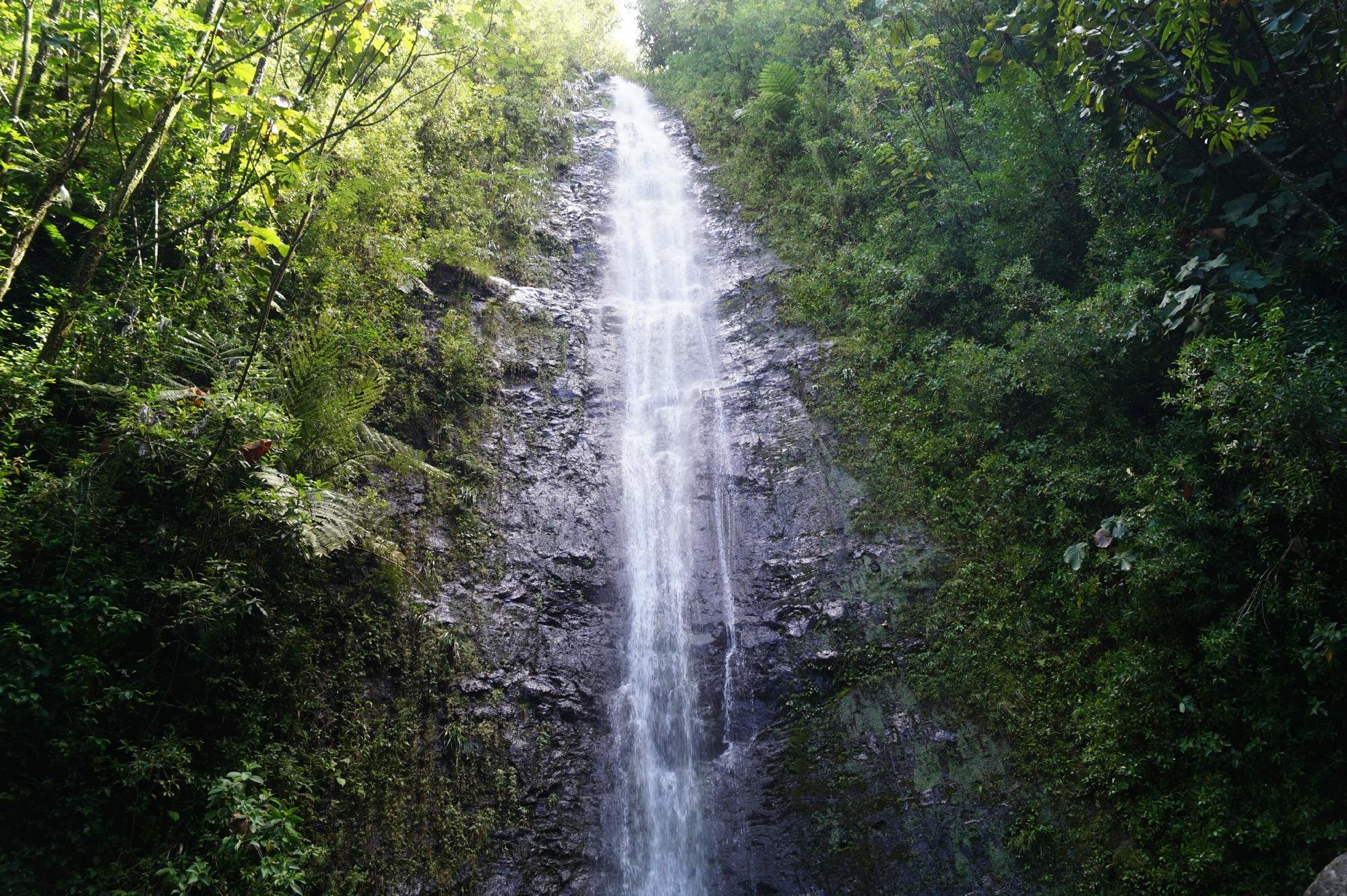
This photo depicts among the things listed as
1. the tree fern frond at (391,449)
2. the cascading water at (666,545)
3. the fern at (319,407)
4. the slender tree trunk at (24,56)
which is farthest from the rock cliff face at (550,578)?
the slender tree trunk at (24,56)

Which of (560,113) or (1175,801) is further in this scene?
(560,113)

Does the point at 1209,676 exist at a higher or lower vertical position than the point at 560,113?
lower

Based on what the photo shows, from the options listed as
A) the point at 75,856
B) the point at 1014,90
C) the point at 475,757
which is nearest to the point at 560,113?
the point at 1014,90

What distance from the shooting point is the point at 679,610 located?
8.81 m

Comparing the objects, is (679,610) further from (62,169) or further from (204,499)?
(62,169)

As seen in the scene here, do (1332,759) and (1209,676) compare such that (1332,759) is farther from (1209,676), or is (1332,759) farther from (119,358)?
(119,358)

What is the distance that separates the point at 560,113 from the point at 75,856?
61.1 ft

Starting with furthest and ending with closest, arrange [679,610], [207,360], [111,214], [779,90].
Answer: [779,90] < [679,610] < [207,360] < [111,214]

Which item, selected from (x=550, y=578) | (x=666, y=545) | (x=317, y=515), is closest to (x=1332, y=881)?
(x=666, y=545)

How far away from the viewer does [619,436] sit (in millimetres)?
10898

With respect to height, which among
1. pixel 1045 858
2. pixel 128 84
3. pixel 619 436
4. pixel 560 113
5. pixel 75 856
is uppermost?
pixel 560 113

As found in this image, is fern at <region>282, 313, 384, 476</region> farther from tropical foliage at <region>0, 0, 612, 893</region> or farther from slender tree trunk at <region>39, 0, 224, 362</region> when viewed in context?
slender tree trunk at <region>39, 0, 224, 362</region>

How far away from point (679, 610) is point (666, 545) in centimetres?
100

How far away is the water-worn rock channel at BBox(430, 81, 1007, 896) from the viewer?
268 inches
